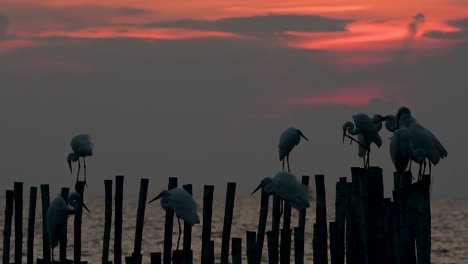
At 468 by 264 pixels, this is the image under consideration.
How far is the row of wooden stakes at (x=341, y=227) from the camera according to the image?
14.1 metres

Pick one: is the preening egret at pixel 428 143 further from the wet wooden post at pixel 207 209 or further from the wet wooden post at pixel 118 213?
the wet wooden post at pixel 118 213

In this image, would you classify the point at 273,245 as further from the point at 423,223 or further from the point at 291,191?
the point at 423,223

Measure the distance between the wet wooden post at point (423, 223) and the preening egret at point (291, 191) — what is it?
13.8 feet

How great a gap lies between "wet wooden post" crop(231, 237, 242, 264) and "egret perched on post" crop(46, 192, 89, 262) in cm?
383

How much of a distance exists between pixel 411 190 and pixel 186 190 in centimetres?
571

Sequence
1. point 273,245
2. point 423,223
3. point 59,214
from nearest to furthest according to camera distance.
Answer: point 423,223, point 273,245, point 59,214

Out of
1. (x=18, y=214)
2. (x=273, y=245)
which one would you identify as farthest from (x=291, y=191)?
(x=18, y=214)

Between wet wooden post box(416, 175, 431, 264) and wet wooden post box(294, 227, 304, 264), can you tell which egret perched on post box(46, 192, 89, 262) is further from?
wet wooden post box(416, 175, 431, 264)

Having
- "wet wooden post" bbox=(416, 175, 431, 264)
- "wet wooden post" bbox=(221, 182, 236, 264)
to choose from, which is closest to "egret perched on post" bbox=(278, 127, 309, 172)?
"wet wooden post" bbox=(221, 182, 236, 264)

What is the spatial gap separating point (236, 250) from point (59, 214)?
3997 millimetres

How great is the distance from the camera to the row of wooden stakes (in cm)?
1406

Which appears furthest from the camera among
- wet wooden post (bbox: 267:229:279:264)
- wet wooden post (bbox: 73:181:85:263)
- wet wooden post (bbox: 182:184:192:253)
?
wet wooden post (bbox: 73:181:85:263)

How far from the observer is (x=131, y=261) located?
15492 mm

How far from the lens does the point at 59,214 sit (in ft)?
60.0
